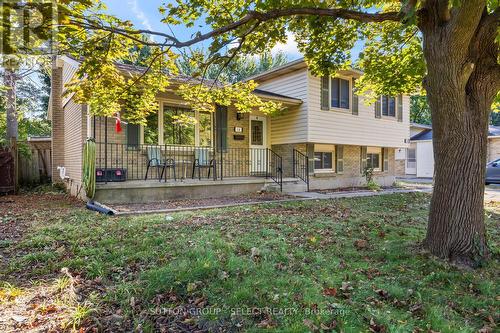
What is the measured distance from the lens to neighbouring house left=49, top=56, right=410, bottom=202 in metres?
8.84

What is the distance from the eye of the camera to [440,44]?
3719mm

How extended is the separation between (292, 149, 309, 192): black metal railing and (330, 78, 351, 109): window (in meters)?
2.47

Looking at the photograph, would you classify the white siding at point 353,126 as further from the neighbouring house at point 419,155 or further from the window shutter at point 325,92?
the neighbouring house at point 419,155

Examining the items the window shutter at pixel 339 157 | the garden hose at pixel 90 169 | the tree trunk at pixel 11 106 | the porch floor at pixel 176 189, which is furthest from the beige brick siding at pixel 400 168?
the tree trunk at pixel 11 106

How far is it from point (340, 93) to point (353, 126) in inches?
57.7

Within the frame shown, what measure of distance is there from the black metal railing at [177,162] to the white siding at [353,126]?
2142mm

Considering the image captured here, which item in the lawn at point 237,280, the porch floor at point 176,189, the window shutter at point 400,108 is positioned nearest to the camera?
the lawn at point 237,280

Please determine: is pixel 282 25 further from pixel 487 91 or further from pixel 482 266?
pixel 482 266

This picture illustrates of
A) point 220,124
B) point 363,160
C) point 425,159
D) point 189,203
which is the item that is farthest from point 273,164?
point 425,159

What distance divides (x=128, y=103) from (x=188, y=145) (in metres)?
3.51

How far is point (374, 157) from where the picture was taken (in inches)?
578

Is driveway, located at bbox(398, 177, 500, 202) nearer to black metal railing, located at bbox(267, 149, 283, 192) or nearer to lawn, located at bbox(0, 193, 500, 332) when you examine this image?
lawn, located at bbox(0, 193, 500, 332)

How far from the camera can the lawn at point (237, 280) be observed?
252 centimetres

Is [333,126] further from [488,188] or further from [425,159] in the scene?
A: [425,159]
